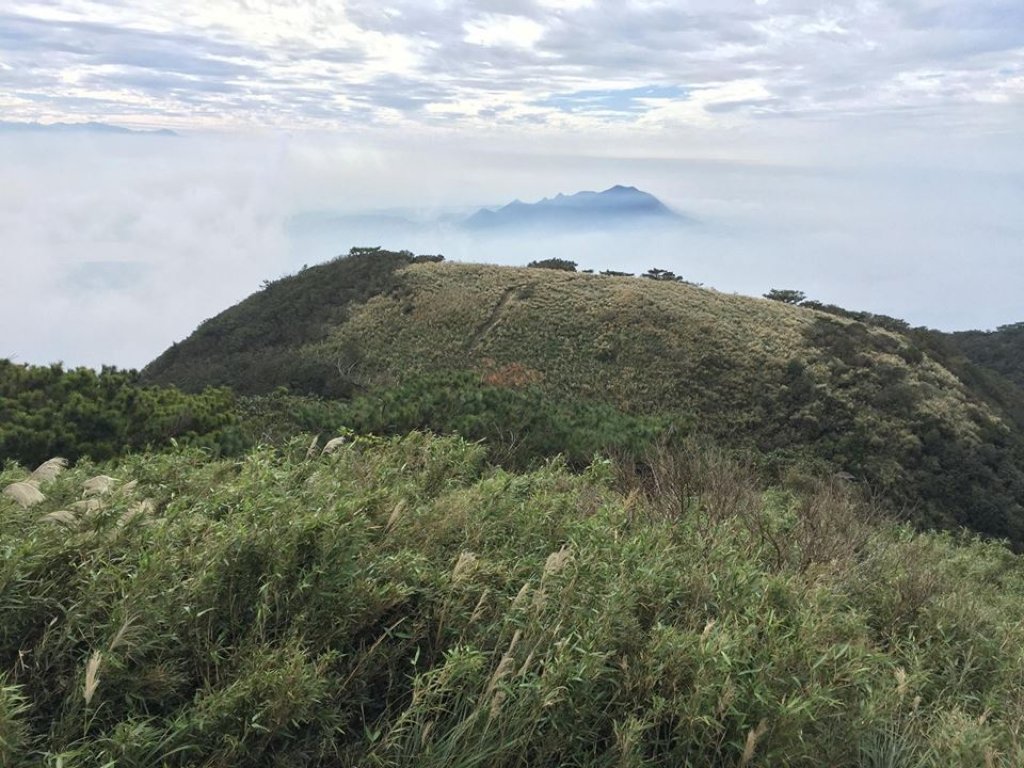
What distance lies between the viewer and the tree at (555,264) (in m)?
38.9

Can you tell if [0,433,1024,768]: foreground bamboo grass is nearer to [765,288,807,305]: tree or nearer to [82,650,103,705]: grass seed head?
[82,650,103,705]: grass seed head

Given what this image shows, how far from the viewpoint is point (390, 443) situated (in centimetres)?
Result: 561

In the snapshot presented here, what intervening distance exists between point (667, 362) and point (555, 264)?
15.7m

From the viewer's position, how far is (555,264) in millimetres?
39812

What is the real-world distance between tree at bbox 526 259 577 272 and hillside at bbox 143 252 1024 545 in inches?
149

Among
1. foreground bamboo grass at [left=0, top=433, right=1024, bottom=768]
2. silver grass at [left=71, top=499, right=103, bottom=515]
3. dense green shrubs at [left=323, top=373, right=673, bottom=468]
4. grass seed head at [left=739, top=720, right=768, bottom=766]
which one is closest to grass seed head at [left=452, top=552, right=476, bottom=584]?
foreground bamboo grass at [left=0, top=433, right=1024, bottom=768]

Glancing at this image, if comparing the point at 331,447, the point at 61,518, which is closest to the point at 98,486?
the point at 61,518

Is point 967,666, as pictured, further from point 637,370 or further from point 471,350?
point 471,350

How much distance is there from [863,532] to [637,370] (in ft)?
64.3

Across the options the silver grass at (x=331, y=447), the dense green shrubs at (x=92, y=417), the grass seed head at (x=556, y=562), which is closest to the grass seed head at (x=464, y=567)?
the grass seed head at (x=556, y=562)

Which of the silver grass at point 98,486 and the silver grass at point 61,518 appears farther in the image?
the silver grass at point 98,486

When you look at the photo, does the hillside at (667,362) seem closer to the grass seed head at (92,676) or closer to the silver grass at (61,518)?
the silver grass at (61,518)

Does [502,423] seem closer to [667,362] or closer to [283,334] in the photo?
[667,362]

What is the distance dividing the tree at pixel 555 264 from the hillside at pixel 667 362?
12.4 feet
